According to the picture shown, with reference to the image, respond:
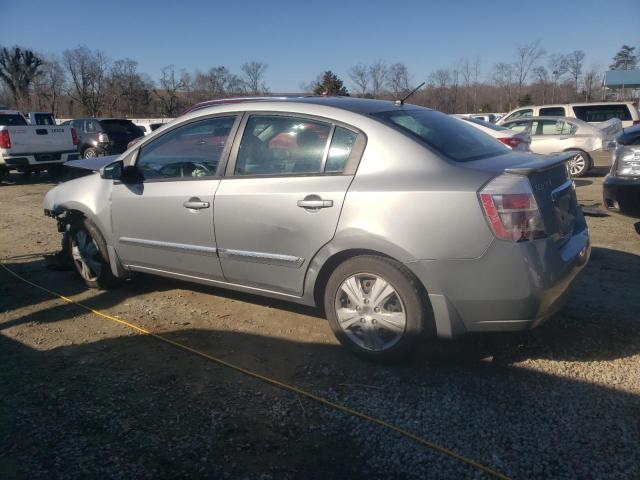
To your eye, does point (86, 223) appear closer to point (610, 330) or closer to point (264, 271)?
point (264, 271)

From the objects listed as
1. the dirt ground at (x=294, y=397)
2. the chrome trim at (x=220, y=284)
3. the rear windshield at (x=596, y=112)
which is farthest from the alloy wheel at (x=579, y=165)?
the chrome trim at (x=220, y=284)

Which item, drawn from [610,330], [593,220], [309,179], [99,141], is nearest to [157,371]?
[309,179]

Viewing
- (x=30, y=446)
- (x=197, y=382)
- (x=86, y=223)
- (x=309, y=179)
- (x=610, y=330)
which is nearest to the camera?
(x=30, y=446)

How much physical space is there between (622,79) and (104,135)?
4391cm

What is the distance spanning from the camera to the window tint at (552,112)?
15.5 metres

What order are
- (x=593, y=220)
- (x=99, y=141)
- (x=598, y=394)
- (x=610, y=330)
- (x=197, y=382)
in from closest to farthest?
1. (x=598, y=394)
2. (x=197, y=382)
3. (x=610, y=330)
4. (x=593, y=220)
5. (x=99, y=141)

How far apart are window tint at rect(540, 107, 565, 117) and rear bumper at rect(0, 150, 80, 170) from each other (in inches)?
548

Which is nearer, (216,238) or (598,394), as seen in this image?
(598,394)

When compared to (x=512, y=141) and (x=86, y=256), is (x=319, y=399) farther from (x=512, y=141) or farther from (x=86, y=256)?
(x=512, y=141)

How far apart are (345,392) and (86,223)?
10.1 feet

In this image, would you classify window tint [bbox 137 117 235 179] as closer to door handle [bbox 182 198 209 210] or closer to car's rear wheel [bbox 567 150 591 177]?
door handle [bbox 182 198 209 210]

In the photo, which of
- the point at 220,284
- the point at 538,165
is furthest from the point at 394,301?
the point at 220,284

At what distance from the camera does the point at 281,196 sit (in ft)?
11.2

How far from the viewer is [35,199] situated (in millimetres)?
11102
